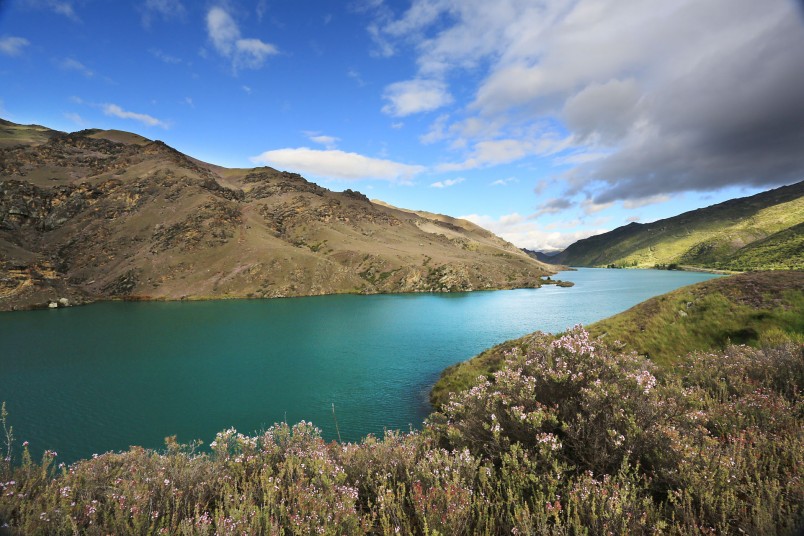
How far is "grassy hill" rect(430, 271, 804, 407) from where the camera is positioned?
18.8m

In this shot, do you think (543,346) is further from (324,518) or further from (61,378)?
(61,378)

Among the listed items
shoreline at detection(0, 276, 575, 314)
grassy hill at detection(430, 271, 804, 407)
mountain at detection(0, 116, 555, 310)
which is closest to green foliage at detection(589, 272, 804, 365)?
grassy hill at detection(430, 271, 804, 407)

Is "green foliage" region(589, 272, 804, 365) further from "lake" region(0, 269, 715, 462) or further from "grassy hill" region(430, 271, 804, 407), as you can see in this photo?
"lake" region(0, 269, 715, 462)

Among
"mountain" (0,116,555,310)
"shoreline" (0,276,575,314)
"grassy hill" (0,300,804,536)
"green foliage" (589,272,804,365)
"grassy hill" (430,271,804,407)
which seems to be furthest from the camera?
"mountain" (0,116,555,310)

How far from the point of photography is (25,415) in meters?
27.7

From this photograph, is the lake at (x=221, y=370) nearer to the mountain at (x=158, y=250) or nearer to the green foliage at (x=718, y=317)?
the green foliage at (x=718, y=317)

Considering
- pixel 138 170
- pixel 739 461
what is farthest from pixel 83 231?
pixel 739 461

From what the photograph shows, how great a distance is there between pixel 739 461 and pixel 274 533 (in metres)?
7.49

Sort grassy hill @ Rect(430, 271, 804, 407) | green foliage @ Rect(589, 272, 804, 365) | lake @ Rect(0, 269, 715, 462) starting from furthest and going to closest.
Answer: lake @ Rect(0, 269, 715, 462)
green foliage @ Rect(589, 272, 804, 365)
grassy hill @ Rect(430, 271, 804, 407)

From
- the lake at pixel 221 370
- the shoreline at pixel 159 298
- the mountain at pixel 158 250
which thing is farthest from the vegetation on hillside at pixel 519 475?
the mountain at pixel 158 250

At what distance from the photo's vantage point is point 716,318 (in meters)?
21.2

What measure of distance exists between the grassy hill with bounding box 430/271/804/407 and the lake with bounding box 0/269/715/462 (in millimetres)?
17062

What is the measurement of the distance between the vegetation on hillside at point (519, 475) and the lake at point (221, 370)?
1102 centimetres

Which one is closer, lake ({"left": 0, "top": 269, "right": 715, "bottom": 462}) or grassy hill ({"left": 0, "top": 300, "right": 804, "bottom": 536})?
grassy hill ({"left": 0, "top": 300, "right": 804, "bottom": 536})
